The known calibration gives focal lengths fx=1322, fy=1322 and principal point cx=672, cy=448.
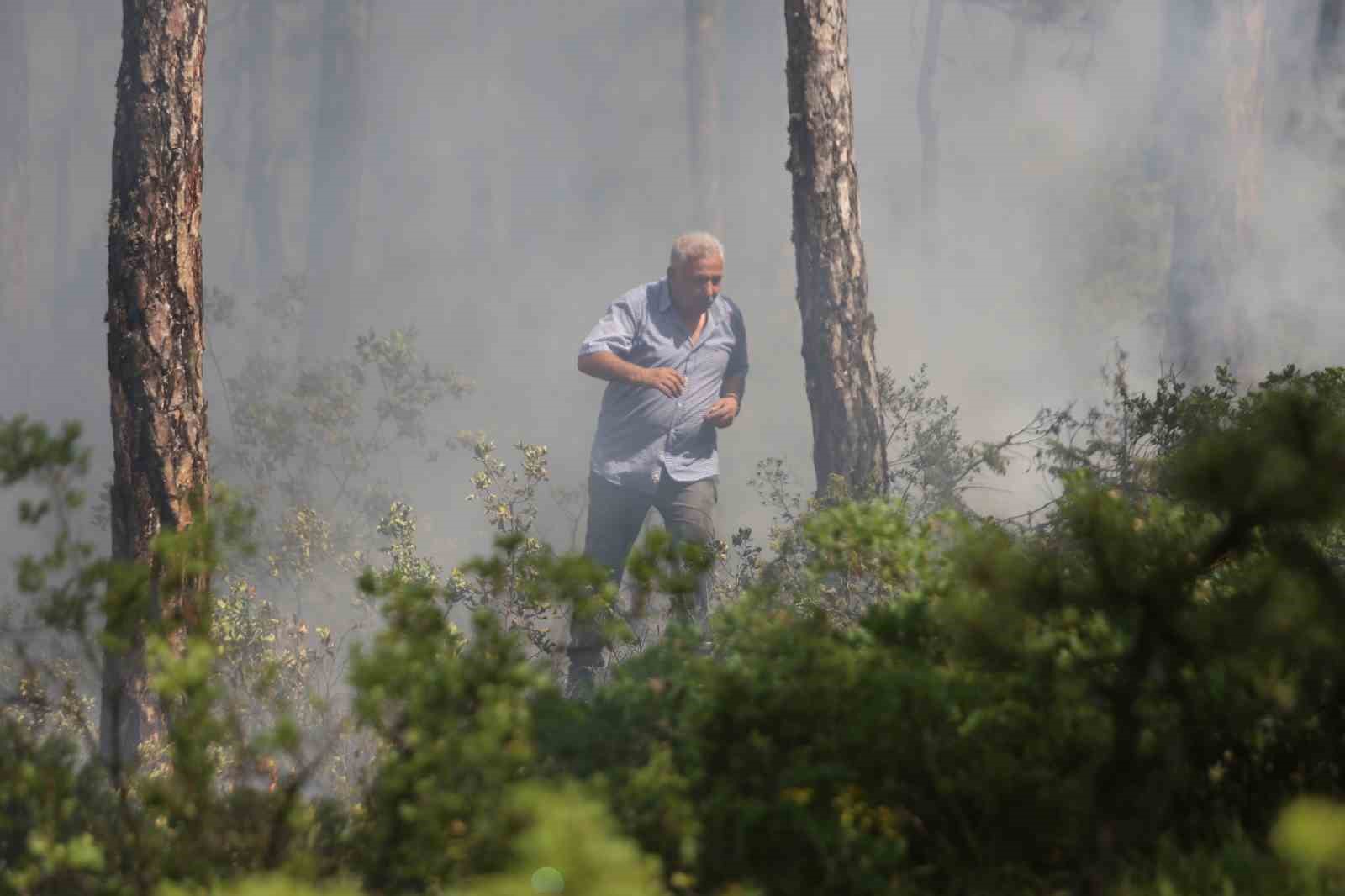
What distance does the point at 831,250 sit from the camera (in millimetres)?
6793

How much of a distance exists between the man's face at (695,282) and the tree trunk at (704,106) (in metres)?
13.5

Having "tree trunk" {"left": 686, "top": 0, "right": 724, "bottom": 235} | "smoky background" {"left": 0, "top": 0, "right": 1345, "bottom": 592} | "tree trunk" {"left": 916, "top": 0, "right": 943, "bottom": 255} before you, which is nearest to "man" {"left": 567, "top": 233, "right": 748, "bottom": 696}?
"smoky background" {"left": 0, "top": 0, "right": 1345, "bottom": 592}

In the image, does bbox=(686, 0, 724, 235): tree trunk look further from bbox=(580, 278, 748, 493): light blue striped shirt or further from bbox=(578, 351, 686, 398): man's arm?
bbox=(578, 351, 686, 398): man's arm

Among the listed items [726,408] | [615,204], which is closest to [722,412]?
[726,408]

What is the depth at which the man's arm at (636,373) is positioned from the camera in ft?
21.1

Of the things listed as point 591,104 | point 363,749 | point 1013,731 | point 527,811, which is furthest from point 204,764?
point 591,104

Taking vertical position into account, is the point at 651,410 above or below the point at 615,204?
below

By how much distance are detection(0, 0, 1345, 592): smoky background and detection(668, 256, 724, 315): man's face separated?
23.0ft

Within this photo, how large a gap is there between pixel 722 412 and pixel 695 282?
0.68 metres

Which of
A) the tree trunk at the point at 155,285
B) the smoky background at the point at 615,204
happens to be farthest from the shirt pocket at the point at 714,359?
the smoky background at the point at 615,204

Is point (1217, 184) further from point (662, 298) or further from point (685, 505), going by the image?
point (685, 505)

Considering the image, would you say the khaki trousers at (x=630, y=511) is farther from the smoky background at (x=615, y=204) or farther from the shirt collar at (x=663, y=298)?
the smoky background at (x=615, y=204)

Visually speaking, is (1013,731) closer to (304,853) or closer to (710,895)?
(710,895)

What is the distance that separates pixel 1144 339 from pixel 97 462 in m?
14.5
